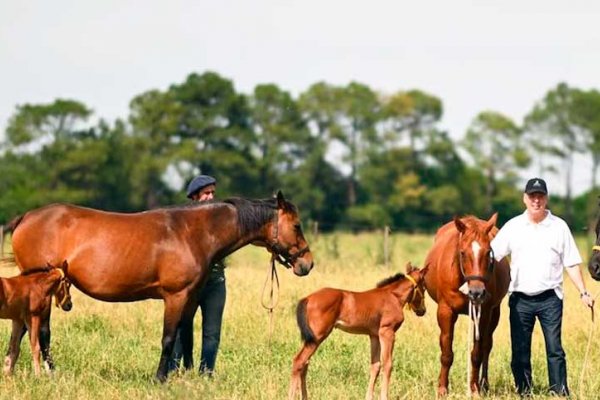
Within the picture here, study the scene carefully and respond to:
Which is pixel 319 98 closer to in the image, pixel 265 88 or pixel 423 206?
pixel 265 88

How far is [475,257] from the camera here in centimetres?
852

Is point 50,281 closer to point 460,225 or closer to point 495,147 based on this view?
point 460,225

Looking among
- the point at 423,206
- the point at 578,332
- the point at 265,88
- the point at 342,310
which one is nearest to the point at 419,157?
the point at 423,206

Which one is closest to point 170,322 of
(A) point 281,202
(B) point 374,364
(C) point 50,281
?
(C) point 50,281

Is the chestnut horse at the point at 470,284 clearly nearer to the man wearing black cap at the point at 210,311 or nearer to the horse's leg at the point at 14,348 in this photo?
the man wearing black cap at the point at 210,311

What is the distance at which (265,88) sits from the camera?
6731cm

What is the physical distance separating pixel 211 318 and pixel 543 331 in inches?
127

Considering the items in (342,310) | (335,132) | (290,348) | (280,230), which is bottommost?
(290,348)

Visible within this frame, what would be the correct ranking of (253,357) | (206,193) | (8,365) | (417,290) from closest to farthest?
(417,290)
(8,365)
(206,193)
(253,357)

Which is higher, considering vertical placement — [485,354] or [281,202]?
[281,202]

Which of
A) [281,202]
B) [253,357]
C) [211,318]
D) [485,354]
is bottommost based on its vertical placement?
[253,357]

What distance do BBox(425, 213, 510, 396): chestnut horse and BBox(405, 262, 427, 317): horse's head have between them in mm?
370

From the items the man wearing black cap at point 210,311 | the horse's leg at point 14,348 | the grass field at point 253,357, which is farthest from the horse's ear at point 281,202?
the horse's leg at point 14,348

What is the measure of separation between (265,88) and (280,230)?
192 feet
